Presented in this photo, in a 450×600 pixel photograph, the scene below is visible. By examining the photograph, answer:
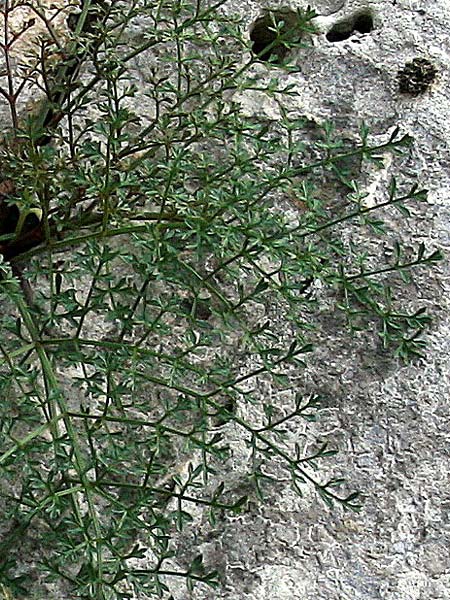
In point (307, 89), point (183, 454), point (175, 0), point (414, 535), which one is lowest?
point (414, 535)

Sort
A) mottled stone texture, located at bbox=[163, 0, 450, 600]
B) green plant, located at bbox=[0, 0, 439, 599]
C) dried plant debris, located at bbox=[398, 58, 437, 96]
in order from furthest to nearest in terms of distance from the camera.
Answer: dried plant debris, located at bbox=[398, 58, 437, 96] → mottled stone texture, located at bbox=[163, 0, 450, 600] → green plant, located at bbox=[0, 0, 439, 599]

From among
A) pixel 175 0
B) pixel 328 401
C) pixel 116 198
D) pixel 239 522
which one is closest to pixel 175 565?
pixel 239 522

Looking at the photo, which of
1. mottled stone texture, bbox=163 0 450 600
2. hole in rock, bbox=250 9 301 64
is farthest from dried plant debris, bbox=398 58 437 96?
hole in rock, bbox=250 9 301 64

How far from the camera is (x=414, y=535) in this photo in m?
1.08

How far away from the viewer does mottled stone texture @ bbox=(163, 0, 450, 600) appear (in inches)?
41.5

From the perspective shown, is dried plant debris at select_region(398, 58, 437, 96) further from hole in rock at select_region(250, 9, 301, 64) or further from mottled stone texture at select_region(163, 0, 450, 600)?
hole in rock at select_region(250, 9, 301, 64)

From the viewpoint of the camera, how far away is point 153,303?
3.11 feet

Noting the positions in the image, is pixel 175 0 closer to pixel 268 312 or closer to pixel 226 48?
pixel 226 48

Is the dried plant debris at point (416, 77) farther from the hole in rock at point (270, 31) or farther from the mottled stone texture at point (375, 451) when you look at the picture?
the hole in rock at point (270, 31)

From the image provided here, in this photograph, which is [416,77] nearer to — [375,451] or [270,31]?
[270,31]

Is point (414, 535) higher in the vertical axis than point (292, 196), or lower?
lower

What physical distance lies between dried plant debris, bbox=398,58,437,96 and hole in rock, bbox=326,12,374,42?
0.25ft

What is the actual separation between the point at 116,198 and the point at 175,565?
1.12 ft

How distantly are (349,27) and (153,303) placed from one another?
0.52m
